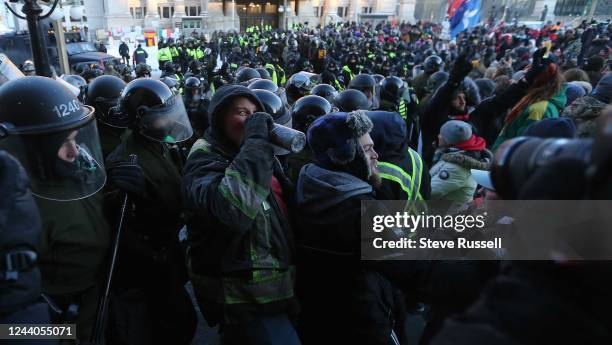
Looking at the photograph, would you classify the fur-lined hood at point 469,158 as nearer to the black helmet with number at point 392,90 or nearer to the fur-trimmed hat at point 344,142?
the fur-trimmed hat at point 344,142

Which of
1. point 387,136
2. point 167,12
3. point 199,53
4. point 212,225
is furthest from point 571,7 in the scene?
point 212,225

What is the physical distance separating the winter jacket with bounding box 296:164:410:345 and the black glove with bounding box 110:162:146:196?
2.76 feet

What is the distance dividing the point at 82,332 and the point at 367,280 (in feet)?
4.54

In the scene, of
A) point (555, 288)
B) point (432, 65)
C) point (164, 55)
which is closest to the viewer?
point (555, 288)

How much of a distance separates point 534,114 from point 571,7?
46511mm

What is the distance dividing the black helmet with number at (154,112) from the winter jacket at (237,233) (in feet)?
1.78

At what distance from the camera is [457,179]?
3117 mm

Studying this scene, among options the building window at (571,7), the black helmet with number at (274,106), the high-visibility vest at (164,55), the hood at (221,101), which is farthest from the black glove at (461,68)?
the building window at (571,7)

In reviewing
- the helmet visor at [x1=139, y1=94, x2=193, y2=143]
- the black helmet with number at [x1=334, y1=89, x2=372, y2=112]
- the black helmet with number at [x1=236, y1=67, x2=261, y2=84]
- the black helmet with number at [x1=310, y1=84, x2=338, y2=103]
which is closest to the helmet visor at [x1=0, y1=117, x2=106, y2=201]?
the helmet visor at [x1=139, y1=94, x2=193, y2=143]

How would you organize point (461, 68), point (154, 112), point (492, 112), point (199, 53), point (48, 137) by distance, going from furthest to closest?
point (199, 53)
point (492, 112)
point (461, 68)
point (154, 112)
point (48, 137)

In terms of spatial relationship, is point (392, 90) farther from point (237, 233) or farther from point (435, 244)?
point (237, 233)

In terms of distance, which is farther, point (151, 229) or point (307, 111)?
point (307, 111)

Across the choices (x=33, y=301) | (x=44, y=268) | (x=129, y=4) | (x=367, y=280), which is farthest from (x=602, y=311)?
(x=129, y=4)

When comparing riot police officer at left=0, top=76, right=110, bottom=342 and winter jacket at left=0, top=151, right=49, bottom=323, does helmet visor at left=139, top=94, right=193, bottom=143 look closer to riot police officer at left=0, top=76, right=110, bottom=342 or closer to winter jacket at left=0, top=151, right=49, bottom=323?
riot police officer at left=0, top=76, right=110, bottom=342
